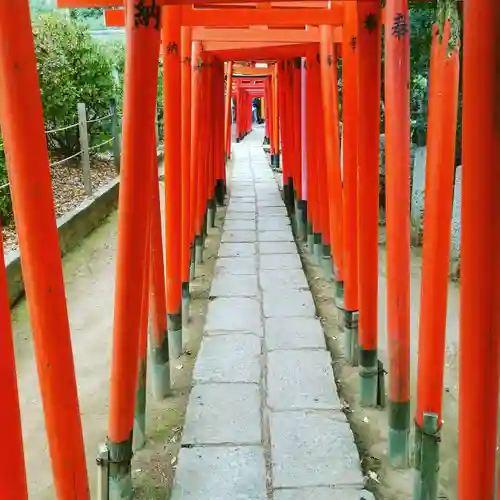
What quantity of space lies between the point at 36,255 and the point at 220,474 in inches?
55.8

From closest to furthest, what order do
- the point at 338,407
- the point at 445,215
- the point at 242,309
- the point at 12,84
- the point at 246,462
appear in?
the point at 12,84, the point at 445,215, the point at 246,462, the point at 338,407, the point at 242,309

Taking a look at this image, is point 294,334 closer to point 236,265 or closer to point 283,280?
point 283,280

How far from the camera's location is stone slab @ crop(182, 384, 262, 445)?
275 centimetres

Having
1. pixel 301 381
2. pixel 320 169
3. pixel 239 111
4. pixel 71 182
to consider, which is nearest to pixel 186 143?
pixel 320 169

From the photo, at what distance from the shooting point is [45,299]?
148 centimetres

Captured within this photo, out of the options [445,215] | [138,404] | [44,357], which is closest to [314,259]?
[138,404]

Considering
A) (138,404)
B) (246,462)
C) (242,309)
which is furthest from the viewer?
(242,309)

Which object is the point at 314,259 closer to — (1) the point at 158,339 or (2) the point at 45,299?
(1) the point at 158,339

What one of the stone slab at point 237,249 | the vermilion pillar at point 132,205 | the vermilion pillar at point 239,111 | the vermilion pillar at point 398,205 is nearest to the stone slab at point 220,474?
the vermilion pillar at point 132,205

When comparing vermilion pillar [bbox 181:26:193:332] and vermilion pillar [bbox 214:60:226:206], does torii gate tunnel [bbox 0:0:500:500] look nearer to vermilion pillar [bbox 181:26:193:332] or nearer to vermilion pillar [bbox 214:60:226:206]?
vermilion pillar [bbox 181:26:193:332]

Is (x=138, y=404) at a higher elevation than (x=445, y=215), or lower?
lower

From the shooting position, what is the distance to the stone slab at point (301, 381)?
10.0ft

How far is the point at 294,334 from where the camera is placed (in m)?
3.95

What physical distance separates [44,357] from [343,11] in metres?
2.68
